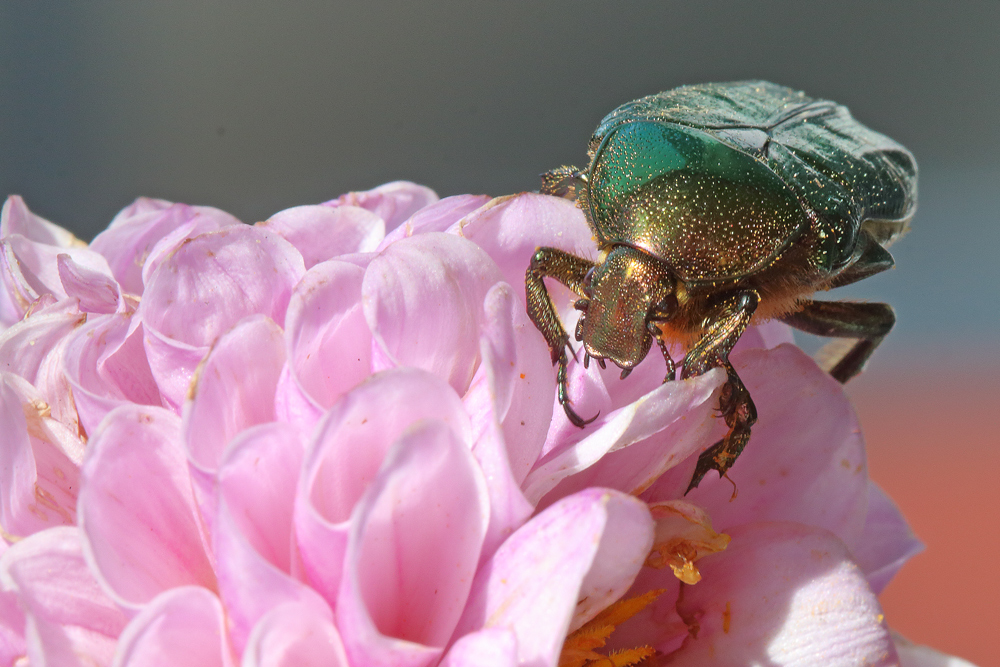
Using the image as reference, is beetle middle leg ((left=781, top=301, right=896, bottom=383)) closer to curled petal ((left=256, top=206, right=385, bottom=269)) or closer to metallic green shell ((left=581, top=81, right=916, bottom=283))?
metallic green shell ((left=581, top=81, right=916, bottom=283))

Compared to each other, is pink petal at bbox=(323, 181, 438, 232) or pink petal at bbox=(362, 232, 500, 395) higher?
pink petal at bbox=(362, 232, 500, 395)

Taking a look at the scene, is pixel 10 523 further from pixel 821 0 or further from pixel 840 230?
pixel 821 0

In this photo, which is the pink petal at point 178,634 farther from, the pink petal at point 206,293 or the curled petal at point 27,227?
the curled petal at point 27,227

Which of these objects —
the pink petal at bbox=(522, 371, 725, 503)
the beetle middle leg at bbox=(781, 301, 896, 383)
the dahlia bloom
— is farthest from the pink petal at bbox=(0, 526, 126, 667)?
the beetle middle leg at bbox=(781, 301, 896, 383)

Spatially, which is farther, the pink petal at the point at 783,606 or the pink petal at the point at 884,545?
the pink petal at the point at 884,545

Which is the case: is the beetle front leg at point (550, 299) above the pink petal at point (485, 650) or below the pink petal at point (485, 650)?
above

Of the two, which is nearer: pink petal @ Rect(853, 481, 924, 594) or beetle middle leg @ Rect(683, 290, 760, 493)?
beetle middle leg @ Rect(683, 290, 760, 493)

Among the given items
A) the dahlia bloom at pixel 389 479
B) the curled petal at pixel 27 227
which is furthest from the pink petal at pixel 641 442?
the curled petal at pixel 27 227
